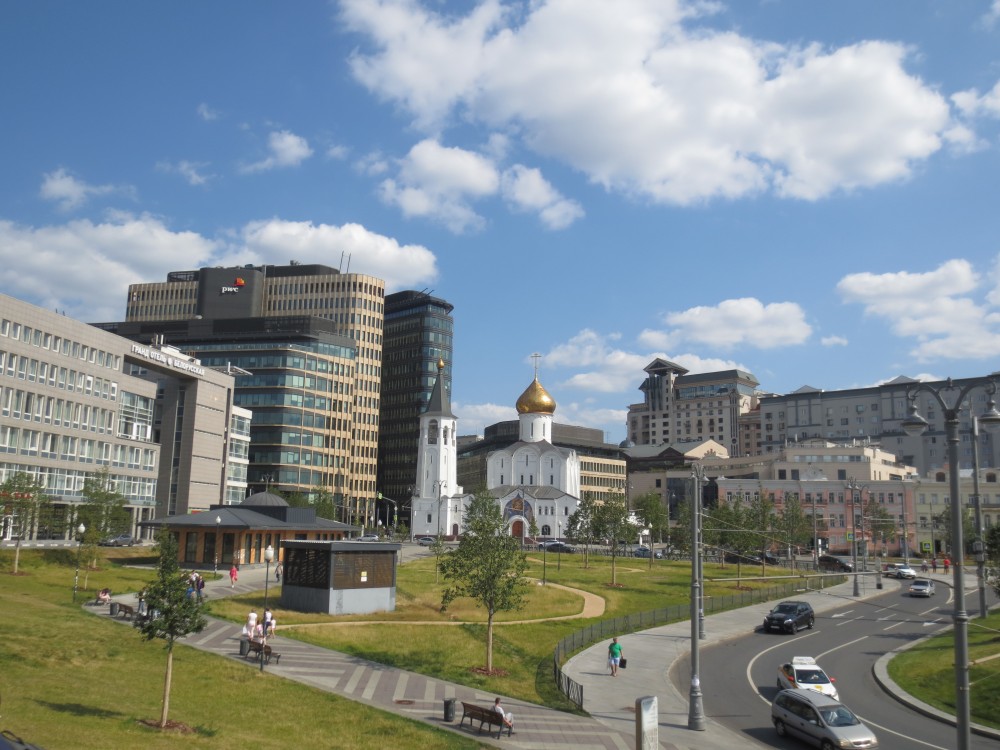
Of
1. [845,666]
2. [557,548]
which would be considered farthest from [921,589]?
[557,548]

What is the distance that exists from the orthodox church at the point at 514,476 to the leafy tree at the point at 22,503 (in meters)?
70.3

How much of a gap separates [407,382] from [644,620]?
127 m

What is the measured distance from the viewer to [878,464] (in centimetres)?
12850

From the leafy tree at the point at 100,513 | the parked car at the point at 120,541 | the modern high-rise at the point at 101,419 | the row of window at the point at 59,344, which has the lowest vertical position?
the parked car at the point at 120,541

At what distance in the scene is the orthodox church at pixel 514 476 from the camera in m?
127

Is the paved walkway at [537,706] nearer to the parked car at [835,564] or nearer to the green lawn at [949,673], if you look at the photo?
the green lawn at [949,673]

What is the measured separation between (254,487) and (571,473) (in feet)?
166

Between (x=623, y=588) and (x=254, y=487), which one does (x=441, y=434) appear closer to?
(x=254, y=487)

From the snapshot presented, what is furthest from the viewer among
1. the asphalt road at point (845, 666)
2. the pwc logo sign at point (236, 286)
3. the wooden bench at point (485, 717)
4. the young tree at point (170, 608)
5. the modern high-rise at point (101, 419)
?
the pwc logo sign at point (236, 286)

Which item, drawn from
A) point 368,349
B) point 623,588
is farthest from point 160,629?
point 368,349

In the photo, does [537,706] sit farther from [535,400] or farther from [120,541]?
[535,400]

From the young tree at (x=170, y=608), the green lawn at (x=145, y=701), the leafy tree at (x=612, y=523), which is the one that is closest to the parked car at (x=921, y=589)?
the leafy tree at (x=612, y=523)

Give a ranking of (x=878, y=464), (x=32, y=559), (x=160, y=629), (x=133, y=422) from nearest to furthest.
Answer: (x=160, y=629) < (x=32, y=559) < (x=133, y=422) < (x=878, y=464)

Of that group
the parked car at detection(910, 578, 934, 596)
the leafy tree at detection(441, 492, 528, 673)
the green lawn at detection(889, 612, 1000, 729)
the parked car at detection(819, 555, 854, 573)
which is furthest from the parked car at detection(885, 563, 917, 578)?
the leafy tree at detection(441, 492, 528, 673)
